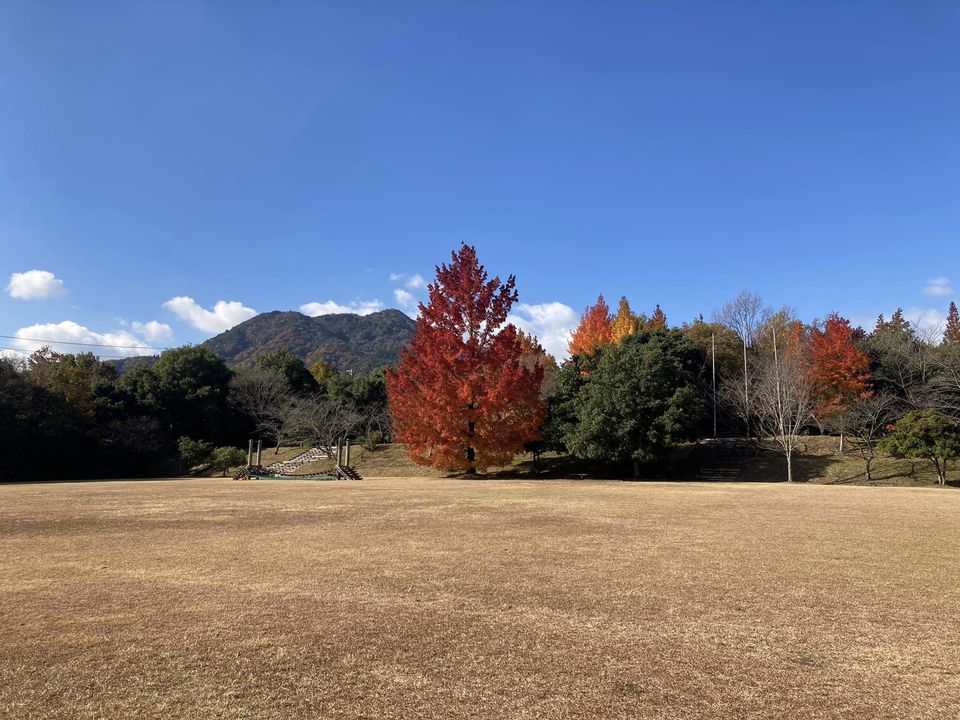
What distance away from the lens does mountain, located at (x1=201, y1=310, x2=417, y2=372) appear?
10688 cm

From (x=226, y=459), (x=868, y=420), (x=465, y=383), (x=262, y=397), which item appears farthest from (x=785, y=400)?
(x=262, y=397)

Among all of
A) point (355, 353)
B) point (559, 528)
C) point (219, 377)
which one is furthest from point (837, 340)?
point (355, 353)

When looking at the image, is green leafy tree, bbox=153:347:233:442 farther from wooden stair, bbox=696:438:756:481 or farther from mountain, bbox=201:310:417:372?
mountain, bbox=201:310:417:372

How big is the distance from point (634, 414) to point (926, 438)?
10.7 meters

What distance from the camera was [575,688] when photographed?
396cm

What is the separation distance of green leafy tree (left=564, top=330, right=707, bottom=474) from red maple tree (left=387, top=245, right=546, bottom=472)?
92.2 inches

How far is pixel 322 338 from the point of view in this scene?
12206 cm

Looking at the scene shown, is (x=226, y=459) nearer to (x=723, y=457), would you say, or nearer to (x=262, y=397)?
(x=262, y=397)

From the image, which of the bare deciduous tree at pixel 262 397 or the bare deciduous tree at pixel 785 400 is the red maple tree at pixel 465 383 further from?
the bare deciduous tree at pixel 262 397

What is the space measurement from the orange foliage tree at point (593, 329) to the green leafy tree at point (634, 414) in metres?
19.3

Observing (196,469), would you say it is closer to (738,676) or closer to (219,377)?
(219,377)

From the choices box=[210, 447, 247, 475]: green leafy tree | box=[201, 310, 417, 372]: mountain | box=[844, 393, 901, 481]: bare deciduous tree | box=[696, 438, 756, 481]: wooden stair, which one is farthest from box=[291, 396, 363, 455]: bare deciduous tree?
box=[201, 310, 417, 372]: mountain

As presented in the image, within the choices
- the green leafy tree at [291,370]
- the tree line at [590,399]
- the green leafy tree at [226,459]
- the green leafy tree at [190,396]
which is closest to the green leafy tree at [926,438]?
the tree line at [590,399]

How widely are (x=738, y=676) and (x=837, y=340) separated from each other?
107ft
